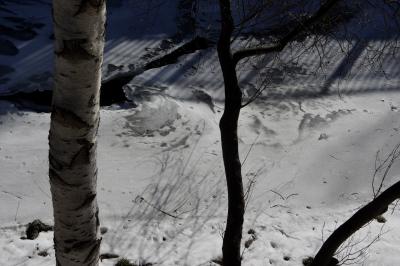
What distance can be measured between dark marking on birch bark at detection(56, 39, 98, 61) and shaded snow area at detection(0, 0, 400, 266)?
2.59m

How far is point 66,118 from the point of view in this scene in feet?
5.48

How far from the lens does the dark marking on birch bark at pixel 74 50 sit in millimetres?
1527

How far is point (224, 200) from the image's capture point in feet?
17.3

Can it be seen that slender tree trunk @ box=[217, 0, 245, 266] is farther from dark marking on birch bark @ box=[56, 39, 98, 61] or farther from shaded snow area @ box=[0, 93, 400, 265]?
dark marking on birch bark @ box=[56, 39, 98, 61]

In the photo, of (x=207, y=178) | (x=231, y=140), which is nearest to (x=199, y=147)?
(x=207, y=178)

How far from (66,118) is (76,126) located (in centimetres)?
5

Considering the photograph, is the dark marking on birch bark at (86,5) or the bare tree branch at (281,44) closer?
the dark marking on birch bark at (86,5)

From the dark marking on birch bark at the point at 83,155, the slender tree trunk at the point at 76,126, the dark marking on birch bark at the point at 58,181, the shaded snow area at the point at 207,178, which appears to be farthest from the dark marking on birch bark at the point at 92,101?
the shaded snow area at the point at 207,178

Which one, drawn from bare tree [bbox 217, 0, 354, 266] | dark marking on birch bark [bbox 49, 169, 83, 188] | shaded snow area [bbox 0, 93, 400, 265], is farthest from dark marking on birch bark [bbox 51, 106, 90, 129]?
shaded snow area [bbox 0, 93, 400, 265]

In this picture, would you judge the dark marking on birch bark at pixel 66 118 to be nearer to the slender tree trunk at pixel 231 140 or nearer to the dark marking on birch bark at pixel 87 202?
the dark marking on birch bark at pixel 87 202

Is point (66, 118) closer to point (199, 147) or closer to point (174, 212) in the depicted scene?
point (174, 212)

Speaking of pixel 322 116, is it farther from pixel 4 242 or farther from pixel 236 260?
pixel 4 242

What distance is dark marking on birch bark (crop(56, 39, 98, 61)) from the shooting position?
1.53m

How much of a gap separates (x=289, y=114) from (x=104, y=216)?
9.98ft
